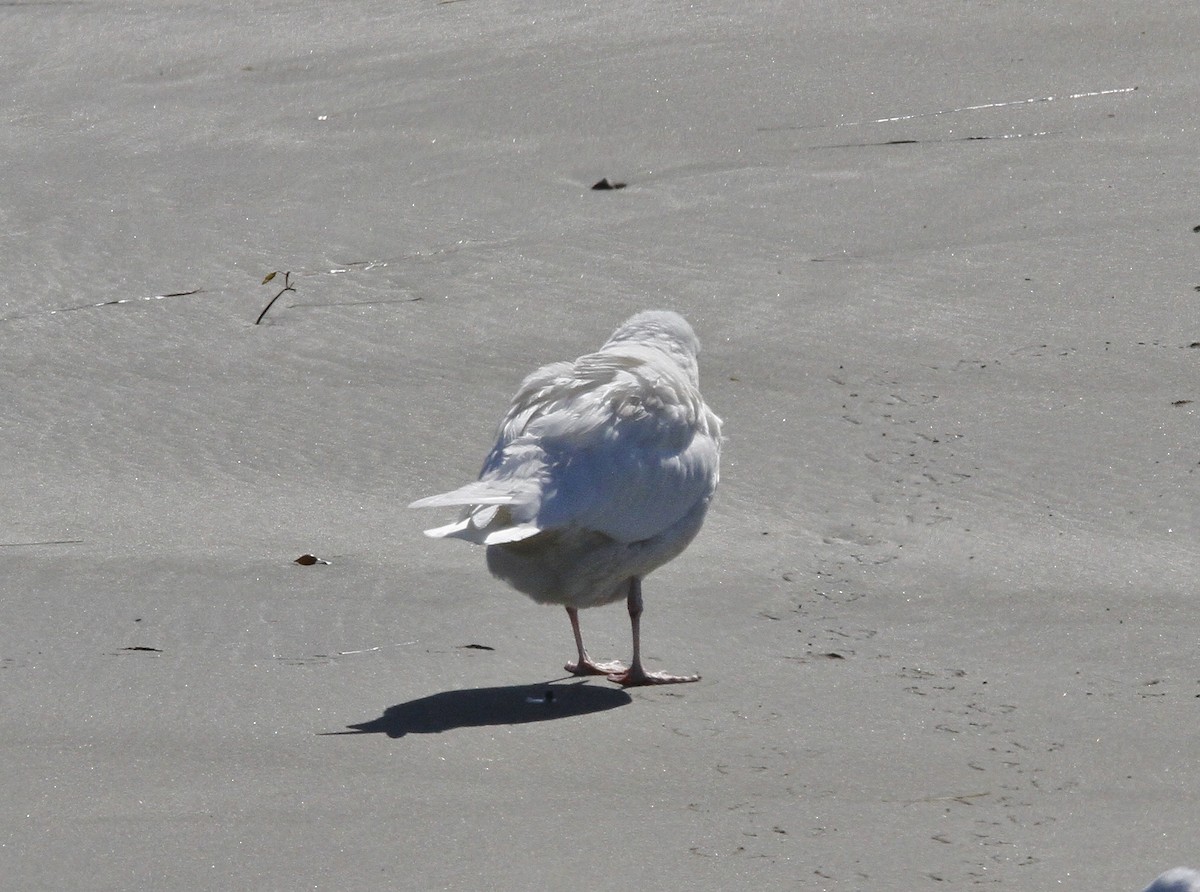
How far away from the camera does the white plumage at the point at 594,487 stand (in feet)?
15.5

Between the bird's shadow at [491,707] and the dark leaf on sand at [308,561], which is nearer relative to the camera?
the bird's shadow at [491,707]

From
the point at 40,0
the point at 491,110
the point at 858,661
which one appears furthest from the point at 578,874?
the point at 40,0

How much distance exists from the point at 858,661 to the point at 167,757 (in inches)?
74.3

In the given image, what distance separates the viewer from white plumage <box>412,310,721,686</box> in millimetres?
4715

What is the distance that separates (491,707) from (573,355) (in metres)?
2.47

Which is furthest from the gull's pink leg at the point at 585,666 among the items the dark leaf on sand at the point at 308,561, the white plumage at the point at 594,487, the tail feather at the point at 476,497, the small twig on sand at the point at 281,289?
the small twig on sand at the point at 281,289

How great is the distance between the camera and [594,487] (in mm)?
4809

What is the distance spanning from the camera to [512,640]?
513cm

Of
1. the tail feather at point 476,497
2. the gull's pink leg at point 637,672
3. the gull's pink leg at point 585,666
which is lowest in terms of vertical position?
the gull's pink leg at point 585,666

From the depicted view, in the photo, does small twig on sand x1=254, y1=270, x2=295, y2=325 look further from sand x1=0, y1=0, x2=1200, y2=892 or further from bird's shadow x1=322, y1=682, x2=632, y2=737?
bird's shadow x1=322, y1=682, x2=632, y2=737

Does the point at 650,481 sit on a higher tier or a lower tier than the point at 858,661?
higher

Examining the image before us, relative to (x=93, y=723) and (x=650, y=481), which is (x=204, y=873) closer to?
(x=93, y=723)

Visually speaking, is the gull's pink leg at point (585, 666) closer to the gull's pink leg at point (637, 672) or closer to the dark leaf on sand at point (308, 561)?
the gull's pink leg at point (637, 672)

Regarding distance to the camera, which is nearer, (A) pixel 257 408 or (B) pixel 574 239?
(A) pixel 257 408
